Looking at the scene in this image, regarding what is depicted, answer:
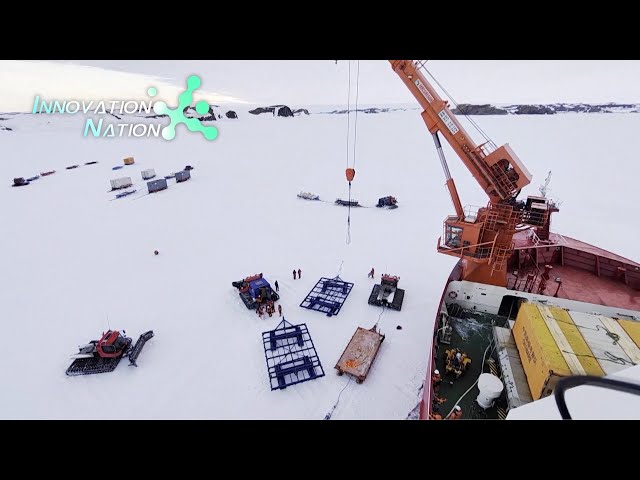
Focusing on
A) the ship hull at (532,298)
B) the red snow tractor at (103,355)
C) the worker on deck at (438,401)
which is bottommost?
the red snow tractor at (103,355)

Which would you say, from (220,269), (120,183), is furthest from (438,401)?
(120,183)

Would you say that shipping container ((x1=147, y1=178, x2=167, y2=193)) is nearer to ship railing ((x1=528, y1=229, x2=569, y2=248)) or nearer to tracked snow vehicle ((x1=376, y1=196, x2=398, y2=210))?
tracked snow vehicle ((x1=376, y1=196, x2=398, y2=210))

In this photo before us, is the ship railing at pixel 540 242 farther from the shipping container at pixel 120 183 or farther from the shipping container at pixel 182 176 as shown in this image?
the shipping container at pixel 120 183

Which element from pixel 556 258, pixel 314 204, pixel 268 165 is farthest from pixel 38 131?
pixel 556 258

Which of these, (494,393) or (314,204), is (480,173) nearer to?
(494,393)

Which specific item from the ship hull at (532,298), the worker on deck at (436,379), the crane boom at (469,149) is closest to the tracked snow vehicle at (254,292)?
the ship hull at (532,298)

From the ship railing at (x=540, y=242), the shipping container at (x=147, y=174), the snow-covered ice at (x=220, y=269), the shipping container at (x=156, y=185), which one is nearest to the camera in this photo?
the snow-covered ice at (x=220, y=269)
